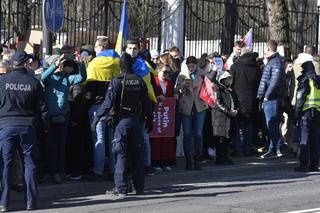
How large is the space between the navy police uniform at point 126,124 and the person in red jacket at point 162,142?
176 cm

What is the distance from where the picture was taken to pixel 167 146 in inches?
550

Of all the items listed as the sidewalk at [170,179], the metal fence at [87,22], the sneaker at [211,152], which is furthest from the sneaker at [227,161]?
the metal fence at [87,22]

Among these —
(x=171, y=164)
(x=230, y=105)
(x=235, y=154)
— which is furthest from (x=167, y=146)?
(x=235, y=154)

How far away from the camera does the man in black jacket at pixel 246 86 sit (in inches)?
620

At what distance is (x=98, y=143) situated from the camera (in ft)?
41.1

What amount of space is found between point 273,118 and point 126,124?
188 inches

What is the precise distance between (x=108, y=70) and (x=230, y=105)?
2.95 meters

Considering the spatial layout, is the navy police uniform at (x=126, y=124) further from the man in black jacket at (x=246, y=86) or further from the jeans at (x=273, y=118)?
the jeans at (x=273, y=118)

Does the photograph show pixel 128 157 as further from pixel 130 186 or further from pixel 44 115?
pixel 44 115

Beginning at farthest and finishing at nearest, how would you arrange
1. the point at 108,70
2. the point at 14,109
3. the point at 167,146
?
the point at 167,146
the point at 108,70
the point at 14,109

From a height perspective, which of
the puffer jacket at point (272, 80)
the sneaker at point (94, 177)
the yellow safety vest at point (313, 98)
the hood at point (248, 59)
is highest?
the hood at point (248, 59)

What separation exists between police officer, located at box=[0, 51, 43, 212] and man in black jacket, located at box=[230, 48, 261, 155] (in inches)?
231

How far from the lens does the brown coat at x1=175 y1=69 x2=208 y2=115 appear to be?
14016 mm

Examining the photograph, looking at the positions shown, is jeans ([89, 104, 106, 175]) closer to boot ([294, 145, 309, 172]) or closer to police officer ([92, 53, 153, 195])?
police officer ([92, 53, 153, 195])
